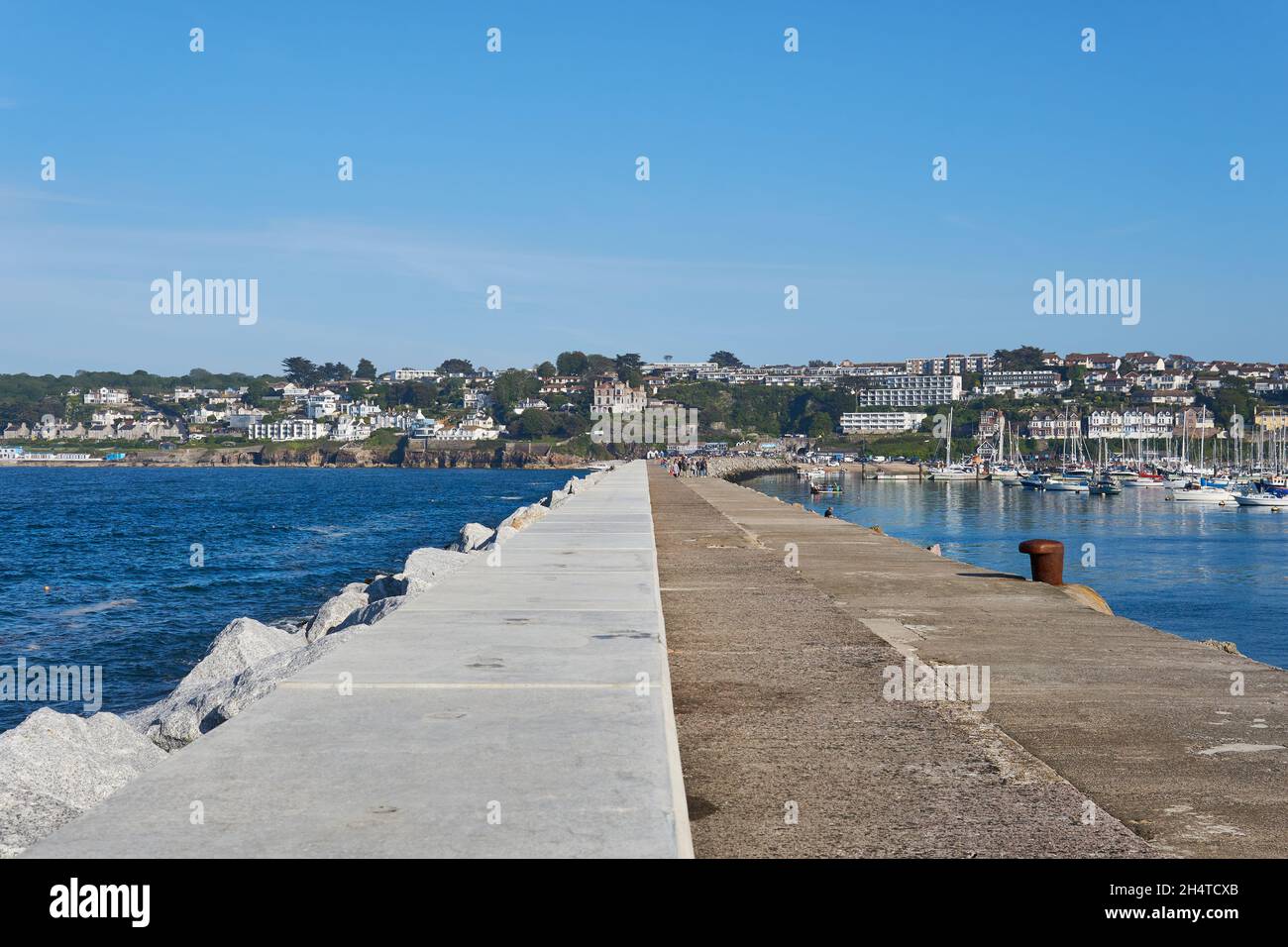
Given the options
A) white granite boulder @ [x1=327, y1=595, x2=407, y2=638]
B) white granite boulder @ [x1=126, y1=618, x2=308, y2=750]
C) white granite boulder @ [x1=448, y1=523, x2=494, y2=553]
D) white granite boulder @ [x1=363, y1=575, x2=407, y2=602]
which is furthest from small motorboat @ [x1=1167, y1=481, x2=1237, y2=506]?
white granite boulder @ [x1=126, y1=618, x2=308, y2=750]

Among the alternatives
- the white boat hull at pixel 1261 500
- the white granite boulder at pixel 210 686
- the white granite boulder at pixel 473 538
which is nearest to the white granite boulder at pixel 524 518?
the white granite boulder at pixel 473 538

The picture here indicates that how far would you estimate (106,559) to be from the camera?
3478 centimetres

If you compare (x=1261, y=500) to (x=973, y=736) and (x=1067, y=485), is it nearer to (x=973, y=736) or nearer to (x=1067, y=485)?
(x=1067, y=485)

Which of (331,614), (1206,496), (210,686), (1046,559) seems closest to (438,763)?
(210,686)

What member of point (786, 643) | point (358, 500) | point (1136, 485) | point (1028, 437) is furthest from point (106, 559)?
point (1028, 437)

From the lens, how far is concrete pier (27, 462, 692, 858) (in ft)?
13.1

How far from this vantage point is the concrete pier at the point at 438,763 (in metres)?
4.00

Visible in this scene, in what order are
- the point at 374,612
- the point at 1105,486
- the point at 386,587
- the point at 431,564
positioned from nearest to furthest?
the point at 374,612, the point at 386,587, the point at 431,564, the point at 1105,486

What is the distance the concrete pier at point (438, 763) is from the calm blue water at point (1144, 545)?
1518cm

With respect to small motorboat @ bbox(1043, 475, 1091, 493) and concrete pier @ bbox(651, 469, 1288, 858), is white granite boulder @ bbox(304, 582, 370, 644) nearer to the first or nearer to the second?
concrete pier @ bbox(651, 469, 1288, 858)

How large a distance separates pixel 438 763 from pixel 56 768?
3.51 meters

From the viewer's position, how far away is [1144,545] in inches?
1665

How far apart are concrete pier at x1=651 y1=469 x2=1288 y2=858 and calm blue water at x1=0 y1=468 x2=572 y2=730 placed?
8.46 m
